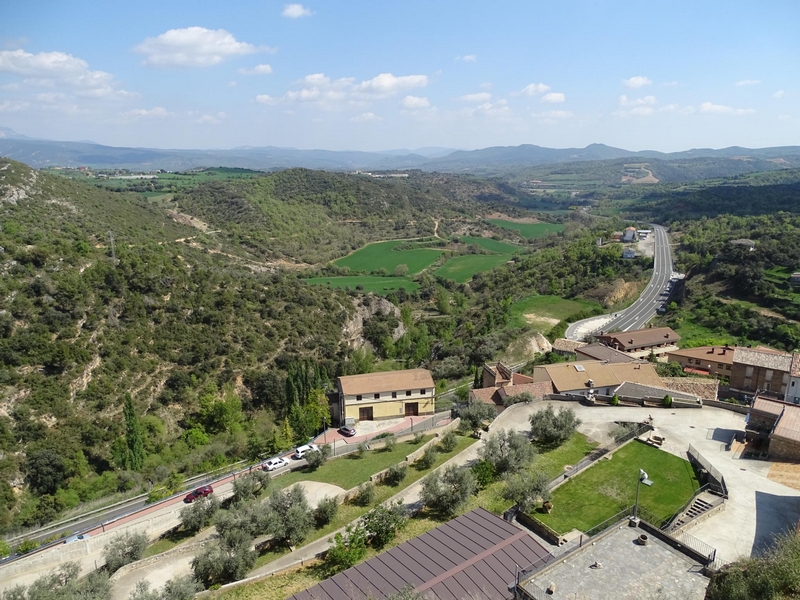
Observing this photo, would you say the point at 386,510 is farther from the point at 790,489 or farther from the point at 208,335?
the point at 208,335

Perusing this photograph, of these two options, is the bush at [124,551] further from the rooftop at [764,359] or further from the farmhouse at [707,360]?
the rooftop at [764,359]

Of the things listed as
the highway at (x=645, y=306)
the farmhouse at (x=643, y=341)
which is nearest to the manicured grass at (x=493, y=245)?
the highway at (x=645, y=306)

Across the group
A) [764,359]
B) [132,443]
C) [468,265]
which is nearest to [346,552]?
[132,443]

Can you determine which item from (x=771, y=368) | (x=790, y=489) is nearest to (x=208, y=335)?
(x=790, y=489)

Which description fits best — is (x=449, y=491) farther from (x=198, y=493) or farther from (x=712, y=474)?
(x=198, y=493)

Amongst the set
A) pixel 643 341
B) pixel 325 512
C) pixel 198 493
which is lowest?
pixel 198 493

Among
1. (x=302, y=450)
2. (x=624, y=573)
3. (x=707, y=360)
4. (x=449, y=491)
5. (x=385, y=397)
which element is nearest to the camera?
(x=624, y=573)

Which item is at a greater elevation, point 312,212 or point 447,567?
point 312,212
